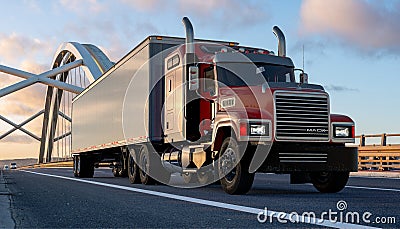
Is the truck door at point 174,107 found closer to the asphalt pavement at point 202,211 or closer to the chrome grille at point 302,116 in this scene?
the asphalt pavement at point 202,211

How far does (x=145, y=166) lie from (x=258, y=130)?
19.9 ft

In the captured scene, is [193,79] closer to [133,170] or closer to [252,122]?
[252,122]

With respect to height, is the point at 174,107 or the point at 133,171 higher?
the point at 174,107

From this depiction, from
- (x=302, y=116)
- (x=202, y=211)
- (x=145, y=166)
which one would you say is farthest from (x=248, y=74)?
(x=145, y=166)

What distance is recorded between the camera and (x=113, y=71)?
20219mm

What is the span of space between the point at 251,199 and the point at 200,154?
2.78 meters

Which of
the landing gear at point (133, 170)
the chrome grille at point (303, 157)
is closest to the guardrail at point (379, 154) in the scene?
the landing gear at point (133, 170)

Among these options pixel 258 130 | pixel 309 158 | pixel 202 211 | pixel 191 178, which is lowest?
pixel 202 211

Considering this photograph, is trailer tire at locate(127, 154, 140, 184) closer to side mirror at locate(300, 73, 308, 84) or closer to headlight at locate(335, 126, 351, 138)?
side mirror at locate(300, 73, 308, 84)

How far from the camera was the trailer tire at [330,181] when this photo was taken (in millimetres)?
12703

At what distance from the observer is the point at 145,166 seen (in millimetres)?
16766

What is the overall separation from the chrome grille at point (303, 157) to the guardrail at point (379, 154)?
43.0 ft

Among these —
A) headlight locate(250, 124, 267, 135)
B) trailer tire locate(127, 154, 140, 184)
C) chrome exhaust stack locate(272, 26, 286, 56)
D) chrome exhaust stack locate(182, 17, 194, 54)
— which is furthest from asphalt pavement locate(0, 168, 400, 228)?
trailer tire locate(127, 154, 140, 184)

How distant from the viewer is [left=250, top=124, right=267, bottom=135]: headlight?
447 inches
